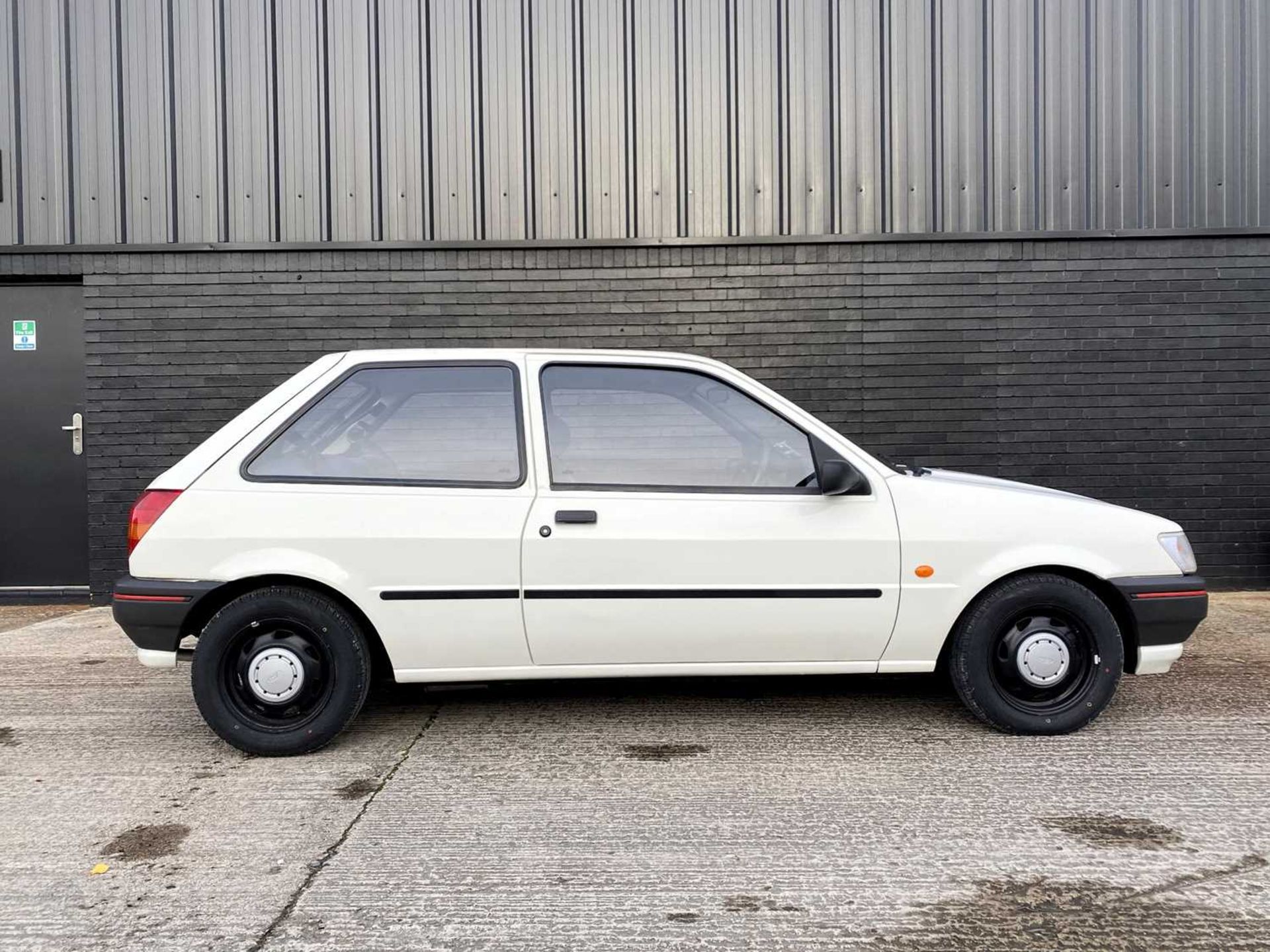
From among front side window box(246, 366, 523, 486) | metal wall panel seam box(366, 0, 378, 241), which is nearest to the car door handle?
front side window box(246, 366, 523, 486)

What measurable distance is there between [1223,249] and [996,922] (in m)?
6.65

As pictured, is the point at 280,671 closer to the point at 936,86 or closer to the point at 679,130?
the point at 679,130

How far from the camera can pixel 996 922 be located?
7.60 feet

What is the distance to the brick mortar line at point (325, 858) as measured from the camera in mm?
2285

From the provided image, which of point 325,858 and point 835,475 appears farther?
point 835,475

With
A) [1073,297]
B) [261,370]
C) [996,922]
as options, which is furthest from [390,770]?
[1073,297]

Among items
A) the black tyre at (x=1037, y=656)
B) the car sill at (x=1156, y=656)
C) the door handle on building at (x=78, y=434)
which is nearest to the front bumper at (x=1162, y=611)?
the car sill at (x=1156, y=656)

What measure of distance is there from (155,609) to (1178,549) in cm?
413

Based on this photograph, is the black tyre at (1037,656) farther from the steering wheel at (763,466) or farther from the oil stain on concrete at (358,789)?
the oil stain on concrete at (358,789)

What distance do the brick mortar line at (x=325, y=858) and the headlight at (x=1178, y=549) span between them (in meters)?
3.21

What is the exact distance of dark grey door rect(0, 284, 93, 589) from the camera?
7117 mm

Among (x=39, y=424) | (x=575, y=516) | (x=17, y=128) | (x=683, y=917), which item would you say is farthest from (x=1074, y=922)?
(x=17, y=128)

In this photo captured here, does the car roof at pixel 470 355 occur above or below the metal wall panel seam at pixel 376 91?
below

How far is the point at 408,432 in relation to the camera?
360 cm
